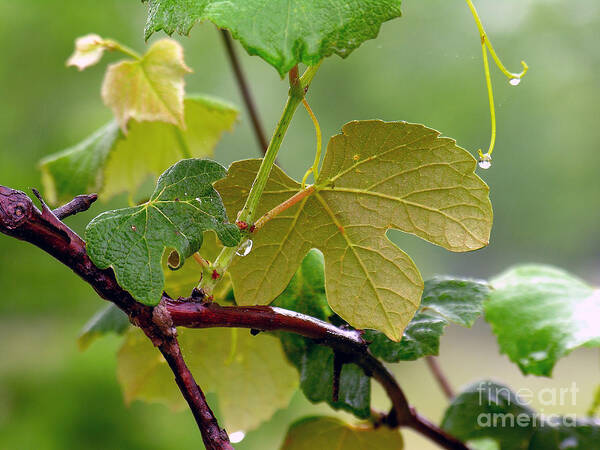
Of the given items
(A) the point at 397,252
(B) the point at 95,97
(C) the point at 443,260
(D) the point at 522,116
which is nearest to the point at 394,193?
(A) the point at 397,252

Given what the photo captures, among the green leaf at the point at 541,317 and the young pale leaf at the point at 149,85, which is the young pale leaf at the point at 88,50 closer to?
the young pale leaf at the point at 149,85

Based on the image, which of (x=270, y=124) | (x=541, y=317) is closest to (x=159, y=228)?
(x=541, y=317)

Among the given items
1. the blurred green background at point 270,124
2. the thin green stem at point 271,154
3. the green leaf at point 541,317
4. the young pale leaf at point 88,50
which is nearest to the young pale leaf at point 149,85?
the young pale leaf at point 88,50

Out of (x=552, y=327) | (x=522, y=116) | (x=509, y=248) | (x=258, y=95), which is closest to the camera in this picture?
(x=552, y=327)

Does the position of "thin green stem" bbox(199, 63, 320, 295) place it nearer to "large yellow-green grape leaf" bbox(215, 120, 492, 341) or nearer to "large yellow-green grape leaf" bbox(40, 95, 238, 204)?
"large yellow-green grape leaf" bbox(215, 120, 492, 341)

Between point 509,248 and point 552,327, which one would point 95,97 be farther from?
point 509,248

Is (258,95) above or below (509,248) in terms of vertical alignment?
below
